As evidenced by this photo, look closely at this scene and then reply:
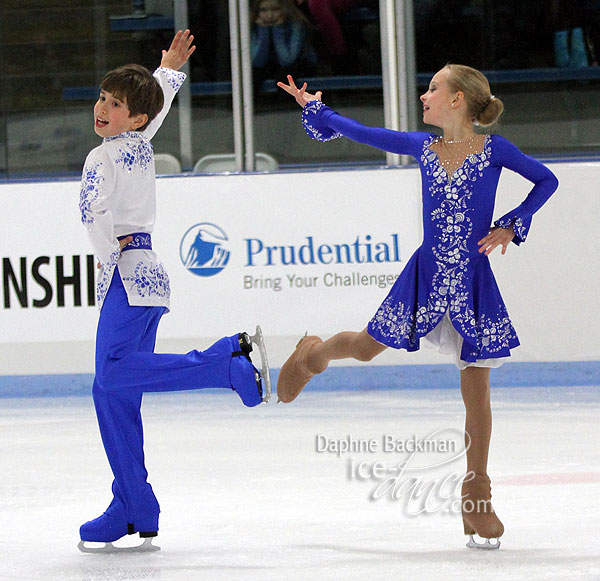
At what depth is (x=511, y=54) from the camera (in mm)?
6418

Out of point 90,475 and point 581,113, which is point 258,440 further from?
point 581,113

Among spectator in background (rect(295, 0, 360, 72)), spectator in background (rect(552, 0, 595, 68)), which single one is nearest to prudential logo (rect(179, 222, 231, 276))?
spectator in background (rect(295, 0, 360, 72))

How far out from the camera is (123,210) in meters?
A: 2.77

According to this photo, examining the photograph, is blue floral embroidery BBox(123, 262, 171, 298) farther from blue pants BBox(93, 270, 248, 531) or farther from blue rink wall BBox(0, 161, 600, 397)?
blue rink wall BBox(0, 161, 600, 397)

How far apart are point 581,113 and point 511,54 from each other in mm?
509

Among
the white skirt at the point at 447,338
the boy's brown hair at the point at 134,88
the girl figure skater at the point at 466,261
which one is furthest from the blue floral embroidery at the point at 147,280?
the white skirt at the point at 447,338

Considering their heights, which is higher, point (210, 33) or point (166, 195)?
point (210, 33)

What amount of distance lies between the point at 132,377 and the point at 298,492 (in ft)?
2.89

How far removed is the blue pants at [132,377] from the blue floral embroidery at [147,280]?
38mm

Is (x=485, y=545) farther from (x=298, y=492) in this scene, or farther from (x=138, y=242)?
(x=138, y=242)

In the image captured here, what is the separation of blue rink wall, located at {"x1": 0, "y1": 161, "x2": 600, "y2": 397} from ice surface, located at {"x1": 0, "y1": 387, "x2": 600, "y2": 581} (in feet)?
1.38

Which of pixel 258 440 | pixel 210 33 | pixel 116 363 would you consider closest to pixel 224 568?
pixel 116 363

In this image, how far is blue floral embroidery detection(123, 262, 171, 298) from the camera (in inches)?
109

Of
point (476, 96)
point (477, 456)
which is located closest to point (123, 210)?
point (476, 96)
